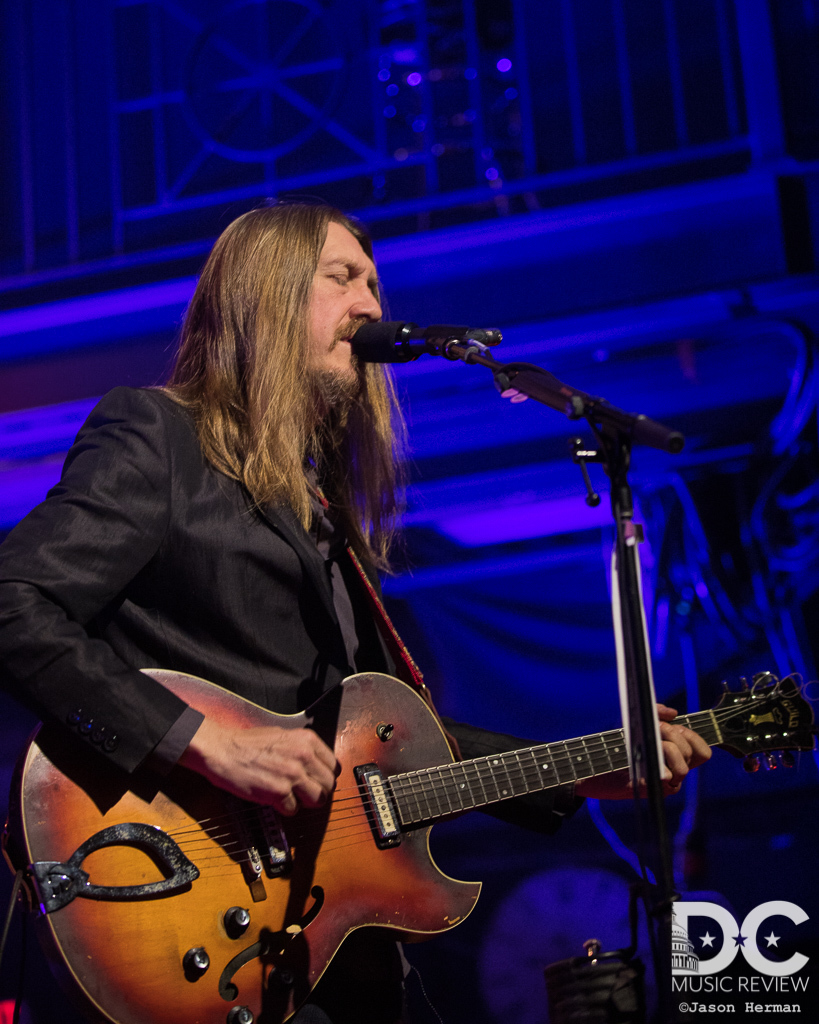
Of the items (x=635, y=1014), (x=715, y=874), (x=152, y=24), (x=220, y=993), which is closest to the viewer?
(x=220, y=993)

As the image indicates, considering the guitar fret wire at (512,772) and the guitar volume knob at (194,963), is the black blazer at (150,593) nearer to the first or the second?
the guitar fret wire at (512,772)

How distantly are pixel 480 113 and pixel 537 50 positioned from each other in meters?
0.38

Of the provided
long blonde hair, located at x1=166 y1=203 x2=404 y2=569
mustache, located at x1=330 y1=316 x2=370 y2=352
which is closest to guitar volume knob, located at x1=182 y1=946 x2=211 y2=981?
long blonde hair, located at x1=166 y1=203 x2=404 y2=569

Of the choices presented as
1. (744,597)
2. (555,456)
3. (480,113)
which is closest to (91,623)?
(555,456)

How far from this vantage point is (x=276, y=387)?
224cm

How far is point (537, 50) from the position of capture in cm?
353

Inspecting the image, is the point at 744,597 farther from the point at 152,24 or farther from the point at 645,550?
the point at 152,24

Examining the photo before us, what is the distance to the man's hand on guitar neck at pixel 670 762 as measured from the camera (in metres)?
2.06

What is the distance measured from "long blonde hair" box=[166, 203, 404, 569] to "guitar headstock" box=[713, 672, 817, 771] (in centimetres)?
96

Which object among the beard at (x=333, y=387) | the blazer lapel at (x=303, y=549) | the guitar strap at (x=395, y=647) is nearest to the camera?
the blazer lapel at (x=303, y=549)

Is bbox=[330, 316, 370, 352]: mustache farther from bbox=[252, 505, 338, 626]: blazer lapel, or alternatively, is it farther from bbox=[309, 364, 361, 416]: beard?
bbox=[252, 505, 338, 626]: blazer lapel

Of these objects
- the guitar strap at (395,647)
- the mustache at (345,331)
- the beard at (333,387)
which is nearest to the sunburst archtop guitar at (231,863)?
the guitar strap at (395,647)

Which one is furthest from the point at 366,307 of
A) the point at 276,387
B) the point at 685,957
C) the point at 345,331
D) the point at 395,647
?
the point at 685,957

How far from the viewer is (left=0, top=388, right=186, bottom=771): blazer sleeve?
1.66m
